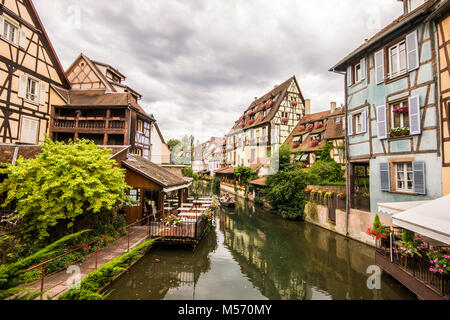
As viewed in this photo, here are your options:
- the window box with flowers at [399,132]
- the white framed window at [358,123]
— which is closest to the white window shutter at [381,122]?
the window box with flowers at [399,132]

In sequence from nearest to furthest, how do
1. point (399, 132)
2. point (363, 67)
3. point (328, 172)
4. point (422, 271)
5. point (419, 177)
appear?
point (422, 271)
point (419, 177)
point (399, 132)
point (363, 67)
point (328, 172)

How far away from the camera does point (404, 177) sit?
9.79 m

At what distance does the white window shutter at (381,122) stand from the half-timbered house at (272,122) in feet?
54.8

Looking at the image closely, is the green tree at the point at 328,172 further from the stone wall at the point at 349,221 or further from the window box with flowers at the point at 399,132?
the window box with flowers at the point at 399,132

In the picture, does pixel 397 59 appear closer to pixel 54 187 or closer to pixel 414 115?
pixel 414 115

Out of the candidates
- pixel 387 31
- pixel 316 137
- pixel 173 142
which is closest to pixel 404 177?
pixel 387 31

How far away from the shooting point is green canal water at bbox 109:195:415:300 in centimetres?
697

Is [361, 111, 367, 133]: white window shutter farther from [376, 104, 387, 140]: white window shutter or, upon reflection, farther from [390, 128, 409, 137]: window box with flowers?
[390, 128, 409, 137]: window box with flowers

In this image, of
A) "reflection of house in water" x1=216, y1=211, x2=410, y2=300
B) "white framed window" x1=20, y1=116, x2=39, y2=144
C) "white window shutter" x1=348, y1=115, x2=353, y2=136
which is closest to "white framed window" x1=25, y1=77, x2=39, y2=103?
"white framed window" x1=20, y1=116, x2=39, y2=144

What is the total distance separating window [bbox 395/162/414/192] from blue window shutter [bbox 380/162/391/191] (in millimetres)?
296

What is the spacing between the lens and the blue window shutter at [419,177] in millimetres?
8766

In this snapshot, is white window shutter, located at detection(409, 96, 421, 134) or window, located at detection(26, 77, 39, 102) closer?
white window shutter, located at detection(409, 96, 421, 134)

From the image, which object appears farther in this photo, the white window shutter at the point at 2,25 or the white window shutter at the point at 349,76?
the white window shutter at the point at 349,76

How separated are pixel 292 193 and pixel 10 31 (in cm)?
2138
